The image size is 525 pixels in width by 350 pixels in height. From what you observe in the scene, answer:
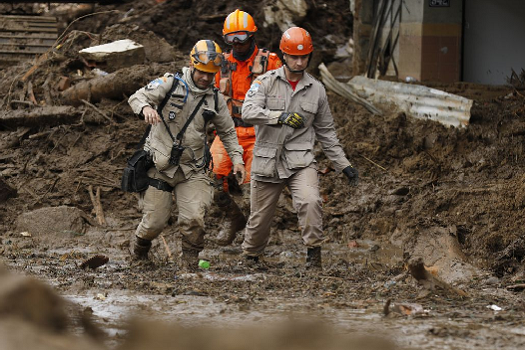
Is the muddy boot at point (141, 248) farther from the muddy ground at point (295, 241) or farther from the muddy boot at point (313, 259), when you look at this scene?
the muddy boot at point (313, 259)

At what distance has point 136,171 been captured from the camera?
23.5ft

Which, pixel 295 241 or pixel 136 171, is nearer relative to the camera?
pixel 136 171

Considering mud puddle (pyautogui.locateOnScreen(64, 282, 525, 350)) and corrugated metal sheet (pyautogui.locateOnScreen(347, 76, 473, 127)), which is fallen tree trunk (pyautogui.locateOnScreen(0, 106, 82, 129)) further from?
mud puddle (pyautogui.locateOnScreen(64, 282, 525, 350))

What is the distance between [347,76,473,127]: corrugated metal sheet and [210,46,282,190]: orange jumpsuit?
3.31 meters

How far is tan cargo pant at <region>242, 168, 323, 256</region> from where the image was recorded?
7398mm

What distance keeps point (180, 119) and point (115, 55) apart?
5982 mm

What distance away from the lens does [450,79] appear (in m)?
13.4

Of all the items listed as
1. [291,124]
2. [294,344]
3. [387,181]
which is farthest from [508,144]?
[294,344]

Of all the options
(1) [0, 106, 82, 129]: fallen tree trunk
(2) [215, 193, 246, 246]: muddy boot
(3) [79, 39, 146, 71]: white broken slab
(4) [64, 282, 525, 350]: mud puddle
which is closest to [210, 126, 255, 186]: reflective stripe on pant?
(2) [215, 193, 246, 246]: muddy boot

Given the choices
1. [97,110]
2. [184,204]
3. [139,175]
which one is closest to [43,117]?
[97,110]

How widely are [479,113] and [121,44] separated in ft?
18.8

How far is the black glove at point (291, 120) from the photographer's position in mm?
6996

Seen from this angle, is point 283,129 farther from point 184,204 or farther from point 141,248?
point 141,248

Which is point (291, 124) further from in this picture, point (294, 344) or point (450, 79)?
point (450, 79)
